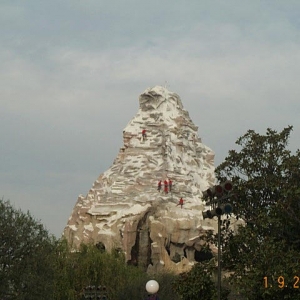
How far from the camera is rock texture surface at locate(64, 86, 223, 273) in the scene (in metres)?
58.9

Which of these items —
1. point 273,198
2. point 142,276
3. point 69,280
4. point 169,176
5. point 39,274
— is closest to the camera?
point 273,198

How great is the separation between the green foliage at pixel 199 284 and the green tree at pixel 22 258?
21.3 ft

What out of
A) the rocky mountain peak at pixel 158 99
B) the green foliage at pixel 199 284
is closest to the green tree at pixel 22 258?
the green foliage at pixel 199 284

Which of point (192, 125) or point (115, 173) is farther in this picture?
point (192, 125)

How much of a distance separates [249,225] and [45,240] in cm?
954

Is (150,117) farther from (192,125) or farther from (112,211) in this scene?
(112,211)

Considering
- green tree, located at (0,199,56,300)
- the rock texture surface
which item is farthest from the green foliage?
the rock texture surface

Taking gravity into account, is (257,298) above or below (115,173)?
below

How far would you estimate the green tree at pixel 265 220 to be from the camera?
24688 millimetres

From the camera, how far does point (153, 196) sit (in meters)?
63.7

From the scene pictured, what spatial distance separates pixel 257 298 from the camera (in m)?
25.1

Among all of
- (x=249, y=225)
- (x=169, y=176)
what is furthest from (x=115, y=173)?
(x=249, y=225)
